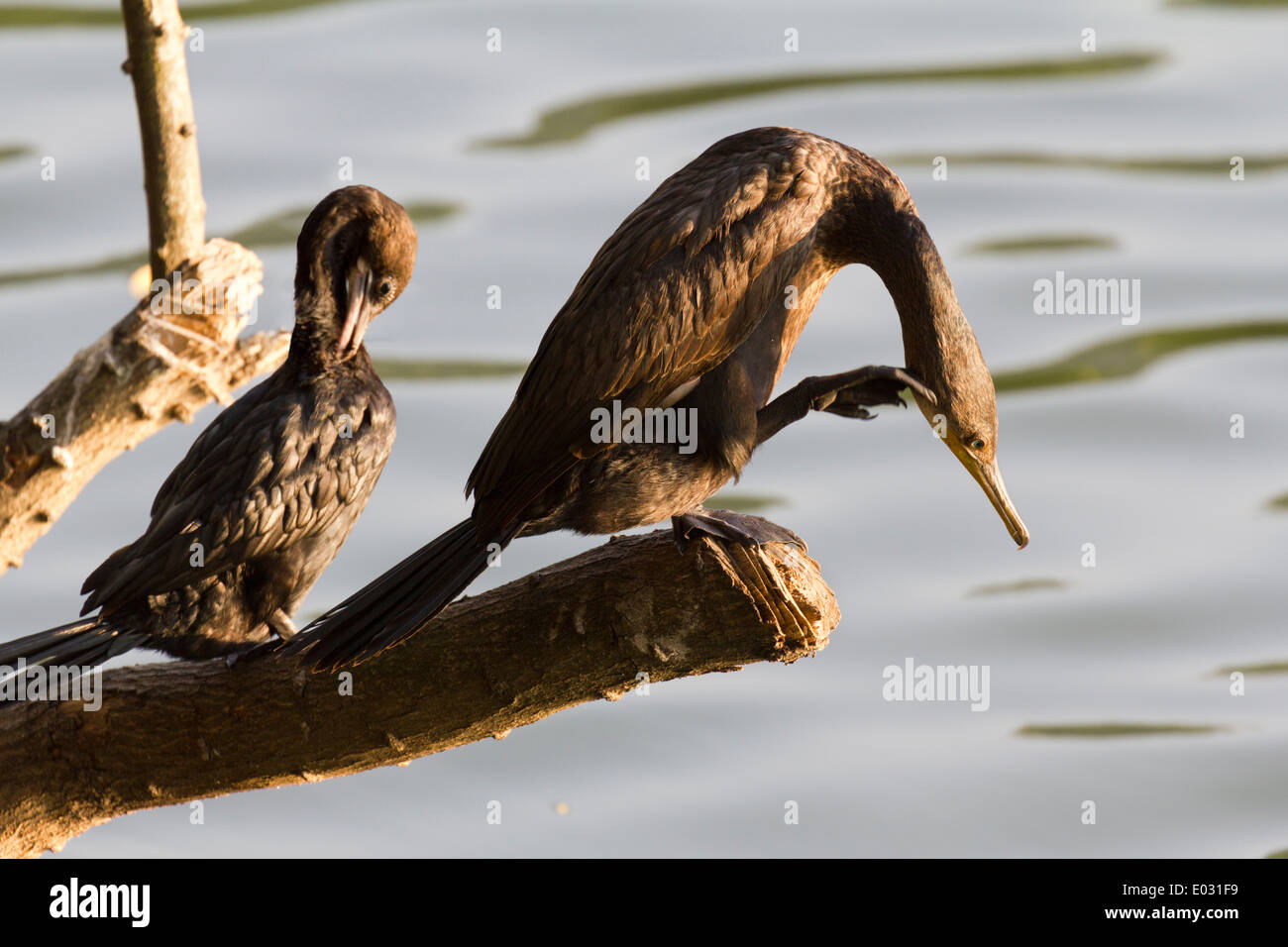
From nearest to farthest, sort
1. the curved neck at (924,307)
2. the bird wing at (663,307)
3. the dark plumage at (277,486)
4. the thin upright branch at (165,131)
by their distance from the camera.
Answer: the bird wing at (663,307) → the curved neck at (924,307) → the dark plumage at (277,486) → the thin upright branch at (165,131)

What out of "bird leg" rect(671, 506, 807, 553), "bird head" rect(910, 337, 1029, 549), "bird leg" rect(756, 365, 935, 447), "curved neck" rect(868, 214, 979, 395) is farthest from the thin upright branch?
"bird head" rect(910, 337, 1029, 549)

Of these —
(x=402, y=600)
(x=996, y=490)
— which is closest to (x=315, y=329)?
(x=402, y=600)

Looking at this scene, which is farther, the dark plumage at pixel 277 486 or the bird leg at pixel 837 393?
the dark plumage at pixel 277 486

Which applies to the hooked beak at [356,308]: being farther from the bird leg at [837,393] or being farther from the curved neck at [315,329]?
the bird leg at [837,393]

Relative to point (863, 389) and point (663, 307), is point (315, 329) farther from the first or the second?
point (863, 389)

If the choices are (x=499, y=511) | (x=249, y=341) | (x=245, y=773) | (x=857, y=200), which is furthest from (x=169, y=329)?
(x=857, y=200)

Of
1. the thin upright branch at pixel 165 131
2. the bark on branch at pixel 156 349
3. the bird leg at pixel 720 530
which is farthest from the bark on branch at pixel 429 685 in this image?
the thin upright branch at pixel 165 131

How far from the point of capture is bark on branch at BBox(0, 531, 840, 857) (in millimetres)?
3098

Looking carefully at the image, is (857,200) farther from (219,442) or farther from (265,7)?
(265,7)

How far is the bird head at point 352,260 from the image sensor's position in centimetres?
305

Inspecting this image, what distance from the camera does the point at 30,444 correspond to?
405 centimetres

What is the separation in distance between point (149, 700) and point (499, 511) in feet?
3.11

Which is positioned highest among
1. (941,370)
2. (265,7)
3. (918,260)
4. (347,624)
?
(265,7)

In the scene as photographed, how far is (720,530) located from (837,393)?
33 cm
